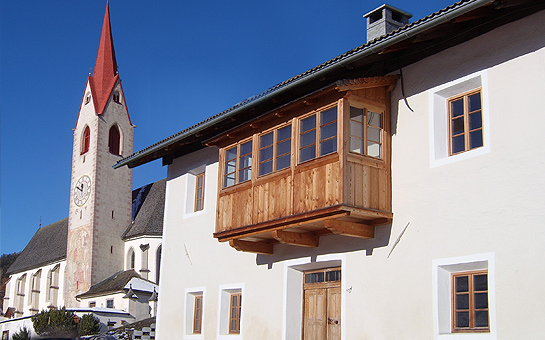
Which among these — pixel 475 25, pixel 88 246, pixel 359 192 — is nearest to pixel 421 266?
pixel 359 192

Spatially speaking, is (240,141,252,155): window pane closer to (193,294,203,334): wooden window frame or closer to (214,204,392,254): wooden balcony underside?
(214,204,392,254): wooden balcony underside

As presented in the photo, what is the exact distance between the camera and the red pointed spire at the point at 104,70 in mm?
50125

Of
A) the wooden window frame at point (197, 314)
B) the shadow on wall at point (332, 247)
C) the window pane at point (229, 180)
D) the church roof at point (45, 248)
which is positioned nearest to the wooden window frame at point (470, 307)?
the shadow on wall at point (332, 247)

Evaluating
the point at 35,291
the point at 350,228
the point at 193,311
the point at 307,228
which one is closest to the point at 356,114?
the point at 350,228

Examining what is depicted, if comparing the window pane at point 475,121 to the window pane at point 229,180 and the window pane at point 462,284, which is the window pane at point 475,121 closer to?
the window pane at point 462,284

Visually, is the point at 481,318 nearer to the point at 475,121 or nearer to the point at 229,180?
the point at 475,121

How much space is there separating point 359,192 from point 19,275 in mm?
51420

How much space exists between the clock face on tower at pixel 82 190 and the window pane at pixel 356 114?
36.9 metres

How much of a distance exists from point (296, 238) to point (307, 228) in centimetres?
47

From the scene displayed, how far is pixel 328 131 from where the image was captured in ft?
43.4

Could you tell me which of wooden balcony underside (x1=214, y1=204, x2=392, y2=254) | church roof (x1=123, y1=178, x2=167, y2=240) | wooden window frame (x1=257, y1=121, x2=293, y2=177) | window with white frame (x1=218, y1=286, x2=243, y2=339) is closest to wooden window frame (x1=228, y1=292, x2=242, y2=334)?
window with white frame (x1=218, y1=286, x2=243, y2=339)

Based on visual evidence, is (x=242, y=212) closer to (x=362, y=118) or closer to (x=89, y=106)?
(x=362, y=118)

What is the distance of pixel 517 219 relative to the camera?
10742mm

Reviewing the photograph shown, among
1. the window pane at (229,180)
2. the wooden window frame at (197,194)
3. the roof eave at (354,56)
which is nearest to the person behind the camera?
the roof eave at (354,56)
